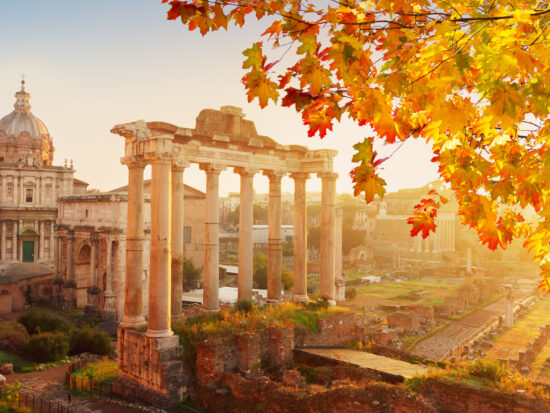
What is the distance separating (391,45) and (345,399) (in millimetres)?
7644

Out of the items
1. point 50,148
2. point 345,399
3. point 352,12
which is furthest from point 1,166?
point 352,12

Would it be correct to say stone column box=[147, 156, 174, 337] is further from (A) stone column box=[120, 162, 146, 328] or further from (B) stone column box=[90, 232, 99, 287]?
(B) stone column box=[90, 232, 99, 287]

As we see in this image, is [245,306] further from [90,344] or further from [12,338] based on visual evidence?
[12,338]

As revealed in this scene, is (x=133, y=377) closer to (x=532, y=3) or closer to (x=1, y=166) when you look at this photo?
(x=532, y=3)

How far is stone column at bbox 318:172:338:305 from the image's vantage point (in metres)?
16.0

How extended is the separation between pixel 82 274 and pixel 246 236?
70.2 feet

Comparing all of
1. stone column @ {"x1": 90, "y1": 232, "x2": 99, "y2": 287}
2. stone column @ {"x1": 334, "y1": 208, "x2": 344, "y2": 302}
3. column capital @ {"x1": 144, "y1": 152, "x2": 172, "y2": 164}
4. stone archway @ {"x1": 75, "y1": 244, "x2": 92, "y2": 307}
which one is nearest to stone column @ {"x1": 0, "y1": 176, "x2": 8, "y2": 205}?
stone archway @ {"x1": 75, "y1": 244, "x2": 92, "y2": 307}

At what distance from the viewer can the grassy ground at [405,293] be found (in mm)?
39862

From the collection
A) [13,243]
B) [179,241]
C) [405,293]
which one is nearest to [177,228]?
[179,241]

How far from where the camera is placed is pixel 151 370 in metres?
10.8

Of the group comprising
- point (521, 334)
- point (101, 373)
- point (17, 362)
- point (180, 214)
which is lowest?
point (521, 334)

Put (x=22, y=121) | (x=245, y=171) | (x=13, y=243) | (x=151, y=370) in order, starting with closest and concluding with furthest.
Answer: (x=151, y=370) < (x=245, y=171) < (x=13, y=243) < (x=22, y=121)

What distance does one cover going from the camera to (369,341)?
15.1 meters

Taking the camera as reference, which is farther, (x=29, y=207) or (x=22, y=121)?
(x=22, y=121)
